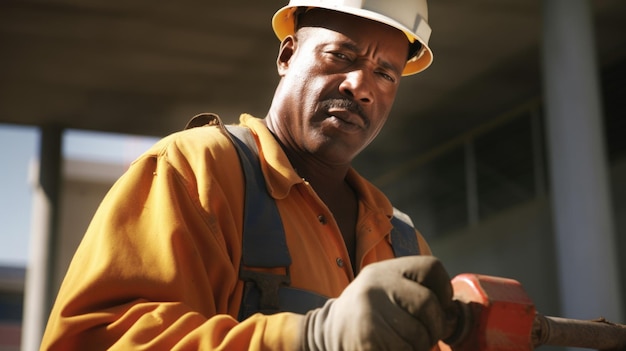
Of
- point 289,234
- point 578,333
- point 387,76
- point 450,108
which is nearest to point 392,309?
point 578,333

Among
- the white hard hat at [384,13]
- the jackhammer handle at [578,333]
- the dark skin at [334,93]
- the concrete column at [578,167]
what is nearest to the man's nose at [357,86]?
the dark skin at [334,93]

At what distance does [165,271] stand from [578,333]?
2.63 feet

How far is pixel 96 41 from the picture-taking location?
1248 centimetres

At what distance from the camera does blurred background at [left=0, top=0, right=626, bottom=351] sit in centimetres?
938

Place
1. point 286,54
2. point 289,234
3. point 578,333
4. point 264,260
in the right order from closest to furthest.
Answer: point 578,333 → point 264,260 → point 289,234 → point 286,54

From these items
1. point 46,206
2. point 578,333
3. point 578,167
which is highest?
point 578,167

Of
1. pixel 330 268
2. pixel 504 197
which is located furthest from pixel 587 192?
pixel 330 268

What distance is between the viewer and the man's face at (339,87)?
2.65m

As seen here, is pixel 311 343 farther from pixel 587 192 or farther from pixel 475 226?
pixel 475 226

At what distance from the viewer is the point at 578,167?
30.0ft

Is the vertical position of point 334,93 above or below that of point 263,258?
above

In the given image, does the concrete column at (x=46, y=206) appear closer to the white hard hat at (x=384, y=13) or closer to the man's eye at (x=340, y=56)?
the white hard hat at (x=384, y=13)

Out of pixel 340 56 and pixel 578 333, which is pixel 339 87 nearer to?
→ pixel 340 56

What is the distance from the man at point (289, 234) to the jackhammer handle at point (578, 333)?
24 cm
